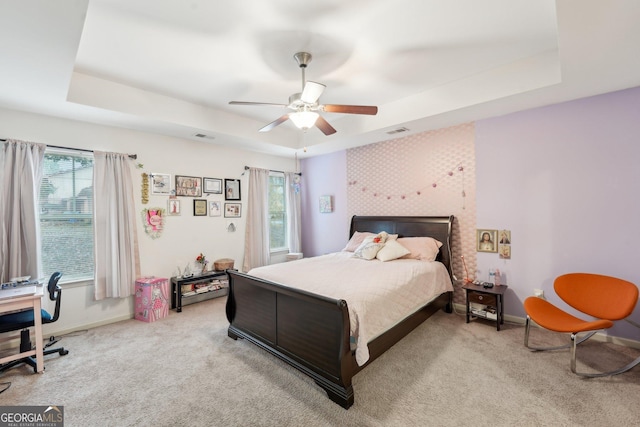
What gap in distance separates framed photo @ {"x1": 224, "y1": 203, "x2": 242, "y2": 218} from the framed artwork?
1.60 m

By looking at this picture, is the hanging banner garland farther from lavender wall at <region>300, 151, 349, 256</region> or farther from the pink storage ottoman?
the pink storage ottoman

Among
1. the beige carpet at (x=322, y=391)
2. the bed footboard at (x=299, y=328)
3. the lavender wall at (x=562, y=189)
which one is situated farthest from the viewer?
the lavender wall at (x=562, y=189)

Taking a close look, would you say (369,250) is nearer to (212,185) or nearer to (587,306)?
(587,306)

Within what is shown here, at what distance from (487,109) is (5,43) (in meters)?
4.30

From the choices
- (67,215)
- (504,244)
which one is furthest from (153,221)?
(504,244)

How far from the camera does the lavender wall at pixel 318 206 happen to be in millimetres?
5277

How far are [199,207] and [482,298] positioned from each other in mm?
4194

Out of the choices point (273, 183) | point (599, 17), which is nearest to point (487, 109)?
point (599, 17)

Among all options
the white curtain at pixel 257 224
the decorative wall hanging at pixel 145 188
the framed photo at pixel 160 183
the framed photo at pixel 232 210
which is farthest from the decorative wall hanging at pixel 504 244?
the decorative wall hanging at pixel 145 188

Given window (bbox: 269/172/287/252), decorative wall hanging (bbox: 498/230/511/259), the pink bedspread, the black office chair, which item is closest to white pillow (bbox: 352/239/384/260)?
the pink bedspread

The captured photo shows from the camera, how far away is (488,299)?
10.7 feet

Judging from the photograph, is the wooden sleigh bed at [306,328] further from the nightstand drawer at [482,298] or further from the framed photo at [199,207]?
the framed photo at [199,207]

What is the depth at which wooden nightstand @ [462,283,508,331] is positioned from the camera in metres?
3.13

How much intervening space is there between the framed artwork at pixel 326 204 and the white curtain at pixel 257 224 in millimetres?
1097
